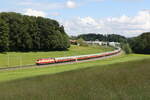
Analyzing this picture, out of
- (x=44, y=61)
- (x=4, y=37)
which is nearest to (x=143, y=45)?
(x=4, y=37)

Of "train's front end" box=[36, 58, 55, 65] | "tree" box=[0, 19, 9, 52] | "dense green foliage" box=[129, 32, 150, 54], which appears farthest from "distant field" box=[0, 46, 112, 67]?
"dense green foliage" box=[129, 32, 150, 54]

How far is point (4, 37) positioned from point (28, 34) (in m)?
13.4

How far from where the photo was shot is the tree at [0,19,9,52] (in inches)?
3487

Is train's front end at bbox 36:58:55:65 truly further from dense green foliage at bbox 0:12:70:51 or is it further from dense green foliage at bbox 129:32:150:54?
dense green foliage at bbox 129:32:150:54

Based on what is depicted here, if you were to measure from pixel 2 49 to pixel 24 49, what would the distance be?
13138mm

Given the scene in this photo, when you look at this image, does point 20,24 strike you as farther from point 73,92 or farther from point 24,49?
point 73,92

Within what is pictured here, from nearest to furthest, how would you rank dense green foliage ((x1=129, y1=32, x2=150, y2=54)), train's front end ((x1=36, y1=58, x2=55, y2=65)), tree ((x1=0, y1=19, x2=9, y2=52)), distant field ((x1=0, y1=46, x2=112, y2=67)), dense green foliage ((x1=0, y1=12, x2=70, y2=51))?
1. train's front end ((x1=36, y1=58, x2=55, y2=65))
2. distant field ((x1=0, y1=46, x2=112, y2=67))
3. tree ((x1=0, y1=19, x2=9, y2=52))
4. dense green foliage ((x1=0, y1=12, x2=70, y2=51))
5. dense green foliage ((x1=129, y1=32, x2=150, y2=54))

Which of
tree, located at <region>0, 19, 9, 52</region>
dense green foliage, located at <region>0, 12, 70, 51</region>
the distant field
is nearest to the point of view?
the distant field

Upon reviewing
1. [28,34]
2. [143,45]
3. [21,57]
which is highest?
[28,34]

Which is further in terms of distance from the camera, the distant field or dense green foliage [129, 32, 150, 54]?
dense green foliage [129, 32, 150, 54]

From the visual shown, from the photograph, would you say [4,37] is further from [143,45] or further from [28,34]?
[143,45]

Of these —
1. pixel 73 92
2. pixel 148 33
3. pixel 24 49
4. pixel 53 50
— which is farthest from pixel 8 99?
pixel 148 33

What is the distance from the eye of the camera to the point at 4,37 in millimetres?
89875

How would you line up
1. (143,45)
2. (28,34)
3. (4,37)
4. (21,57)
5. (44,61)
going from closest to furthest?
1. (44,61)
2. (21,57)
3. (4,37)
4. (28,34)
5. (143,45)
